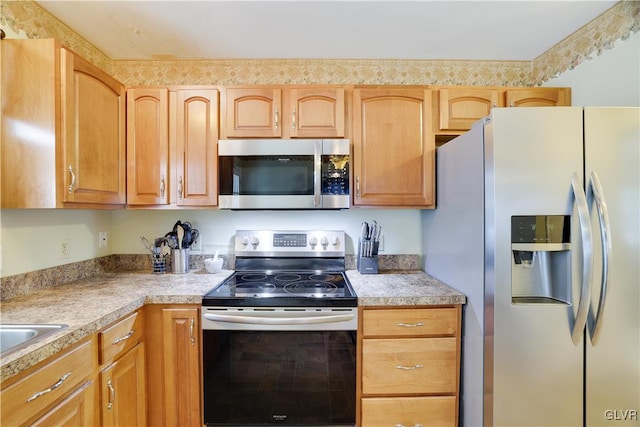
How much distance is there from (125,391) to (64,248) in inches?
37.9

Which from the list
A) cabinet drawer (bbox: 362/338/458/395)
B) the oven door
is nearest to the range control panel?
the oven door

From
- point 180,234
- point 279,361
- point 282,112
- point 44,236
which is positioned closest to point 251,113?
point 282,112

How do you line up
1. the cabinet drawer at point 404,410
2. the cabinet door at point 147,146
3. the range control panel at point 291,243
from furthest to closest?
the range control panel at point 291,243
the cabinet door at point 147,146
the cabinet drawer at point 404,410

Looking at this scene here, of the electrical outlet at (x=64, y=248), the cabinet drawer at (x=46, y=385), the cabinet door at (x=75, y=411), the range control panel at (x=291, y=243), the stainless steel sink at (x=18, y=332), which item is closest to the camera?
the cabinet drawer at (x=46, y=385)

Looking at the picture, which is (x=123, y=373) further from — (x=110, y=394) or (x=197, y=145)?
(x=197, y=145)

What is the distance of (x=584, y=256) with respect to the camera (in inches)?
47.3

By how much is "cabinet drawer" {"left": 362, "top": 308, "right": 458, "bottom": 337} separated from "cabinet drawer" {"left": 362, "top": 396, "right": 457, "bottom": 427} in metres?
0.34

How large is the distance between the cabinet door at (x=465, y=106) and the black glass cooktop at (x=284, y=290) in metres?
1.23

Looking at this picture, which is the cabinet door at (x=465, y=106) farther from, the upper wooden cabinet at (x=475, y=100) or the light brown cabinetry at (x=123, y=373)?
the light brown cabinetry at (x=123, y=373)

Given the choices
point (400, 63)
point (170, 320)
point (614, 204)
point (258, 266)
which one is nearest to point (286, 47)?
point (400, 63)

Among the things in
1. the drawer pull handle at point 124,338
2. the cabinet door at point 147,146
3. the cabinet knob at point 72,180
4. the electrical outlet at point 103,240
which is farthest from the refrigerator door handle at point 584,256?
the electrical outlet at point 103,240

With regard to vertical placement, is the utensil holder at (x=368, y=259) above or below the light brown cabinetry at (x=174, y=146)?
below

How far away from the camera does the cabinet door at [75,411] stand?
3.16 ft

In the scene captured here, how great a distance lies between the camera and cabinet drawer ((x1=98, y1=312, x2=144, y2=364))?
1225 millimetres
